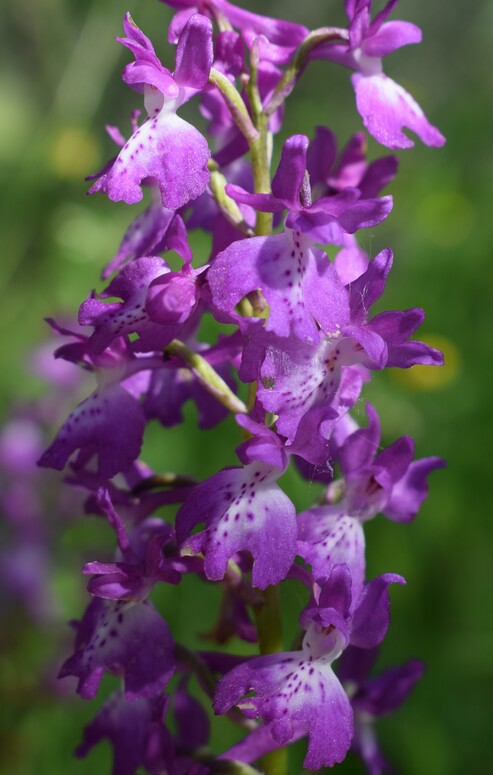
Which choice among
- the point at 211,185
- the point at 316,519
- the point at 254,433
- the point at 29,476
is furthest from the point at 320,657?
the point at 29,476

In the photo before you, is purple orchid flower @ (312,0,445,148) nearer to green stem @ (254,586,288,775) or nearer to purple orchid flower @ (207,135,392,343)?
purple orchid flower @ (207,135,392,343)

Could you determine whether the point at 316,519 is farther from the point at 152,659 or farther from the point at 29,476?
the point at 29,476

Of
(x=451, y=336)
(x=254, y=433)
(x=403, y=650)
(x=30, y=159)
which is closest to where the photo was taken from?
(x=254, y=433)

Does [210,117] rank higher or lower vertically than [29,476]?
higher

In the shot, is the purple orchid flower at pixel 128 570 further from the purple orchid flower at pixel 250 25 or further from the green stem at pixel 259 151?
the purple orchid flower at pixel 250 25

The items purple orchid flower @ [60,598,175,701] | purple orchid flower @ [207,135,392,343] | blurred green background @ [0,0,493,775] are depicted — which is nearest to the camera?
purple orchid flower @ [207,135,392,343]

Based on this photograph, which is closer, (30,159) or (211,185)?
(211,185)

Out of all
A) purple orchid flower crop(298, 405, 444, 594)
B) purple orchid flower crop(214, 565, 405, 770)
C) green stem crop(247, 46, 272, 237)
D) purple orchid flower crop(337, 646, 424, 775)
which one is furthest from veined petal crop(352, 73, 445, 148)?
purple orchid flower crop(337, 646, 424, 775)
